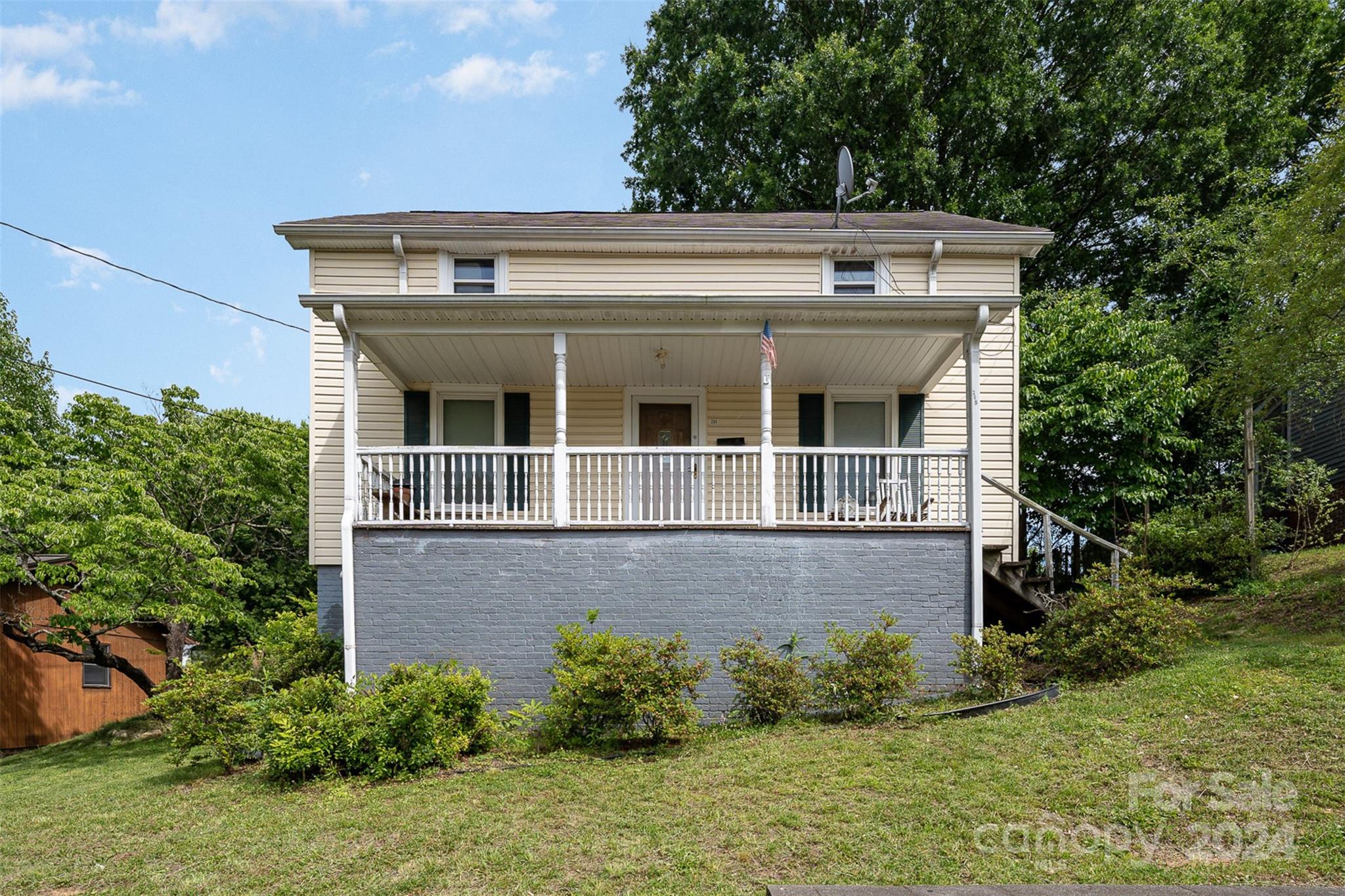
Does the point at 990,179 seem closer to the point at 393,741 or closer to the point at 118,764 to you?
the point at 393,741

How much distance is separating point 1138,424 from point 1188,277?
639cm

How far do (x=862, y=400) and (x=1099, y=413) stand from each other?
493 cm

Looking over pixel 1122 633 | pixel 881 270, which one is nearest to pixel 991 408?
pixel 881 270

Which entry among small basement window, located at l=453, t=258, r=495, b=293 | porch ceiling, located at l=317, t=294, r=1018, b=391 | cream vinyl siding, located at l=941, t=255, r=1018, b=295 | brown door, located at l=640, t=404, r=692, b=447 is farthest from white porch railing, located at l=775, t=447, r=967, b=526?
small basement window, located at l=453, t=258, r=495, b=293

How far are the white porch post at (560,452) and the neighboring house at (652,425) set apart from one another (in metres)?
0.03

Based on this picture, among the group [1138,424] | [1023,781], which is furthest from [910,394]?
[1023,781]

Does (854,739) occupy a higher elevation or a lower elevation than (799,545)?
lower

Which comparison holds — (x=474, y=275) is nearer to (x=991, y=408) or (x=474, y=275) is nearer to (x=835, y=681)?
(x=835, y=681)

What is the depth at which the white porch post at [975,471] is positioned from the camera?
8.40 m

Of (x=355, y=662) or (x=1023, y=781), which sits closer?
(x=1023, y=781)

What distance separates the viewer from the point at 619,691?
7066mm

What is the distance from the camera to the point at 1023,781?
18.7 feet

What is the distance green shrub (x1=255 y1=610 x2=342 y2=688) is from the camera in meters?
9.53

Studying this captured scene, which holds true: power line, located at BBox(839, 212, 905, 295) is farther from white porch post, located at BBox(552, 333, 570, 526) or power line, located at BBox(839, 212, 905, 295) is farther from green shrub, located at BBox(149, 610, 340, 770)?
green shrub, located at BBox(149, 610, 340, 770)
